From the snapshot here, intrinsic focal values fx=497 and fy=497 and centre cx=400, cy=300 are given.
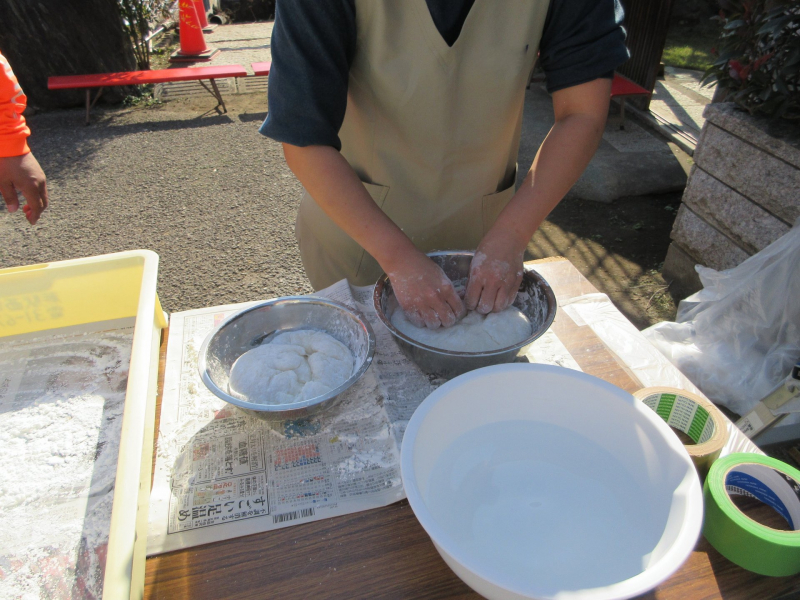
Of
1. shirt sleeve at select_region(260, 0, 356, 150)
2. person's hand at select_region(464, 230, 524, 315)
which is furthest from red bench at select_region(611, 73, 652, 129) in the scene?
shirt sleeve at select_region(260, 0, 356, 150)

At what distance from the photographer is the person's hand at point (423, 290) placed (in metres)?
1.19

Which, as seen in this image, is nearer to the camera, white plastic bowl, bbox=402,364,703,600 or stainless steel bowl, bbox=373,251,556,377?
white plastic bowl, bbox=402,364,703,600

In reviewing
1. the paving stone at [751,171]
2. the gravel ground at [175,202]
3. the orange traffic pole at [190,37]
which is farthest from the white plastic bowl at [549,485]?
the orange traffic pole at [190,37]

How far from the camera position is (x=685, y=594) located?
880 millimetres

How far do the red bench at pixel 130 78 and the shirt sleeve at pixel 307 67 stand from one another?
5174 mm

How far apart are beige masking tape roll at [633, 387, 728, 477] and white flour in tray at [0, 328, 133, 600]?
1.26m

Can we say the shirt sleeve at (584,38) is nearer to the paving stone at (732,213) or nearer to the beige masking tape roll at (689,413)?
the beige masking tape roll at (689,413)

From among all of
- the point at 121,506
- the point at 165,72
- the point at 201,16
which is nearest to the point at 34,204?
the point at 121,506

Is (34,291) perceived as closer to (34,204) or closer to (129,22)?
(34,204)

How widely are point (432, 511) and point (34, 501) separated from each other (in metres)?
1.03

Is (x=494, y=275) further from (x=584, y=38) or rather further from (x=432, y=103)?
(x=584, y=38)

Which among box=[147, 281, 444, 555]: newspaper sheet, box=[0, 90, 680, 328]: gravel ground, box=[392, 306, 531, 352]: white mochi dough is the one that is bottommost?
box=[0, 90, 680, 328]: gravel ground

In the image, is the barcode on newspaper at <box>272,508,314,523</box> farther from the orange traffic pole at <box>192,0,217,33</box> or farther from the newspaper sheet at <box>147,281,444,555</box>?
the orange traffic pole at <box>192,0,217,33</box>

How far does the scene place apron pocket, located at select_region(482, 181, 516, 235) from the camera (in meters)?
1.53
